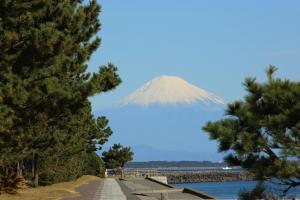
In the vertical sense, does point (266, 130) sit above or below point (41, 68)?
below

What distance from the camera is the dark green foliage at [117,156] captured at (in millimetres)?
126625

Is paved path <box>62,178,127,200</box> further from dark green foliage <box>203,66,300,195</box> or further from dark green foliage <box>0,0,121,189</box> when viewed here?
dark green foliage <box>203,66,300,195</box>

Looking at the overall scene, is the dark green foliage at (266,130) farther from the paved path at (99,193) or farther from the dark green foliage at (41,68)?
the paved path at (99,193)

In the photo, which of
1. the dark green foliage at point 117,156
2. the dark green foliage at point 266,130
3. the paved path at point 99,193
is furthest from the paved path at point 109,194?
the dark green foliage at point 117,156

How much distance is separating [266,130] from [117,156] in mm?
118047

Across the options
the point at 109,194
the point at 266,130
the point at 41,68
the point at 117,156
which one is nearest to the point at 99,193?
the point at 109,194

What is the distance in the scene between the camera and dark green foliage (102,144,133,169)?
415 feet

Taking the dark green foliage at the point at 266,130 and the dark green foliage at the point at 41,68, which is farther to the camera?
the dark green foliage at the point at 41,68

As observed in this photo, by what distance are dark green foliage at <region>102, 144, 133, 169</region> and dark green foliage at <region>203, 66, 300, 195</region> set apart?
116 metres

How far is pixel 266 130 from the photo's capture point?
1014 cm

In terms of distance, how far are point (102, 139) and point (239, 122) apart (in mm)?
82918

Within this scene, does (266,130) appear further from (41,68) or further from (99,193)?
(99,193)

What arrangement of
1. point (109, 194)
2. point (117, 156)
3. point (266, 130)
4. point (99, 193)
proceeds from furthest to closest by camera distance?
1. point (117, 156)
2. point (99, 193)
3. point (109, 194)
4. point (266, 130)

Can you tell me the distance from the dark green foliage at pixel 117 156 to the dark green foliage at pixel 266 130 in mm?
116129
